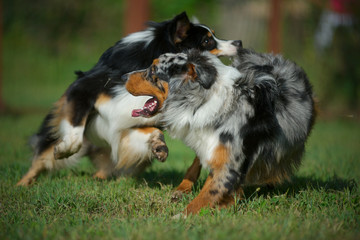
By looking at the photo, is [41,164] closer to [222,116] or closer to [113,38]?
[222,116]

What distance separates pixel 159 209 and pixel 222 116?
1.01m

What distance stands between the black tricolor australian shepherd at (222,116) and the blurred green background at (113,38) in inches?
239

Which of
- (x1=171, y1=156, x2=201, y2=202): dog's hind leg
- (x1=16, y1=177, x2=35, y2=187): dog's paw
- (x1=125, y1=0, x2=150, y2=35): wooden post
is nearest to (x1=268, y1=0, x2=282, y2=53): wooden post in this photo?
(x1=125, y1=0, x2=150, y2=35): wooden post

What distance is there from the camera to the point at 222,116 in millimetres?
3578

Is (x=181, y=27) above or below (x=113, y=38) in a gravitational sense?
above

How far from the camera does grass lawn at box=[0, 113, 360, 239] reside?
9.41ft

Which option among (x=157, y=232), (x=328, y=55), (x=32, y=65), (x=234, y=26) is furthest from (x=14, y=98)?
(x=157, y=232)

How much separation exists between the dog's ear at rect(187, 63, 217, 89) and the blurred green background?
6267 mm

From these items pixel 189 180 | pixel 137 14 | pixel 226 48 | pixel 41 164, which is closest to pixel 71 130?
pixel 41 164

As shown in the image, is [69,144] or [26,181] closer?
[69,144]

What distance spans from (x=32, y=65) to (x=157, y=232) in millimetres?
12136

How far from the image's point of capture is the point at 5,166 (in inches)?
209

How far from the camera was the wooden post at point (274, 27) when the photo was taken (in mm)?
10289

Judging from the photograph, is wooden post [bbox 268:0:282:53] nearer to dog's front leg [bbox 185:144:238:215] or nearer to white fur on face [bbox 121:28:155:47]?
white fur on face [bbox 121:28:155:47]
